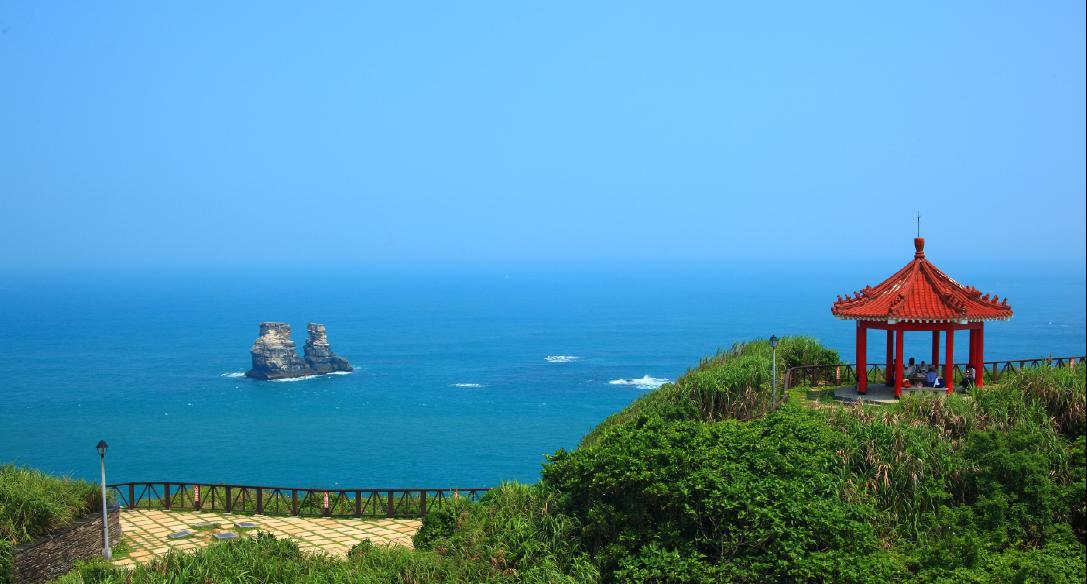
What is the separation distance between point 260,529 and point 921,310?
15.1 m

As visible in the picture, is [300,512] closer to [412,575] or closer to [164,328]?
[412,575]

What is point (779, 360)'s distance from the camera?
23109 mm

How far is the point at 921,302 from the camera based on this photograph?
65.6 ft

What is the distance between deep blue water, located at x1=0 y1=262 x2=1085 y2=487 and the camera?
174ft

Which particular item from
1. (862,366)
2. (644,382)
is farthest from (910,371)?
(644,382)

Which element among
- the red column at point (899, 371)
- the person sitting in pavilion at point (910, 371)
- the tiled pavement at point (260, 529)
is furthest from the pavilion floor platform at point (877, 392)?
the tiled pavement at point (260, 529)

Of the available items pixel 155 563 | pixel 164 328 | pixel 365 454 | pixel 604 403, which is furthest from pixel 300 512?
pixel 164 328

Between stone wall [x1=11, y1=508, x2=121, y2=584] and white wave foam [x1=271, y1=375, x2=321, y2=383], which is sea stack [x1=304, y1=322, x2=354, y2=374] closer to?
white wave foam [x1=271, y1=375, x2=321, y2=383]

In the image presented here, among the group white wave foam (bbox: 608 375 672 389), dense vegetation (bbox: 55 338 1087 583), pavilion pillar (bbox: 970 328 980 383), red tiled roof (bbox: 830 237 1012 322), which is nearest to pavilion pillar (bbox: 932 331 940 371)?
pavilion pillar (bbox: 970 328 980 383)

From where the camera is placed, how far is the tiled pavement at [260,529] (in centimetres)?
1778

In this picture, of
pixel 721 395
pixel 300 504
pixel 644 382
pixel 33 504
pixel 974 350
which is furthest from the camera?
pixel 644 382

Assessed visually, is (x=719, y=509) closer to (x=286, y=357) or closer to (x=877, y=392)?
(x=877, y=392)

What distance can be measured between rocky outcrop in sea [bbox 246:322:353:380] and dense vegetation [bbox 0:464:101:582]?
2396 inches

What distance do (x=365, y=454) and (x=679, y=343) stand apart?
4947cm
